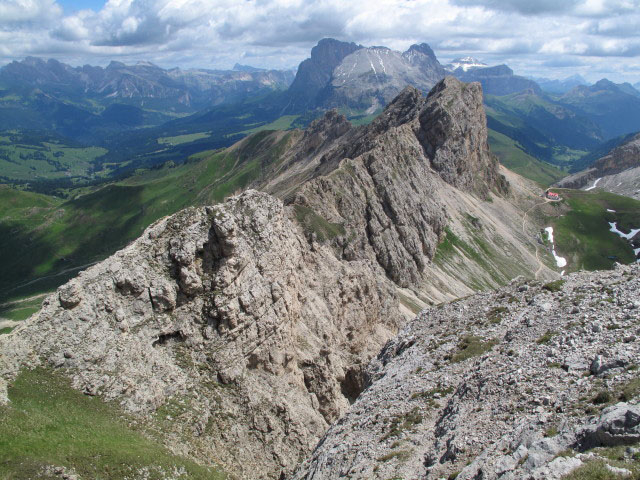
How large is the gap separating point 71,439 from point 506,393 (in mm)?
28898

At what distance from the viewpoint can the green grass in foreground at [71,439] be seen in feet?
88.6

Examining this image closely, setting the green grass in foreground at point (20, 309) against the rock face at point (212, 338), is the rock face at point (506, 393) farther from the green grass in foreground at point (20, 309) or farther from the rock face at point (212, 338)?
the green grass in foreground at point (20, 309)

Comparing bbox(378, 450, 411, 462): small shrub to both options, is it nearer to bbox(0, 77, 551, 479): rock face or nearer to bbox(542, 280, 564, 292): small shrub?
bbox(0, 77, 551, 479): rock face

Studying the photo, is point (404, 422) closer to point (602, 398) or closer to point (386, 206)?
point (602, 398)

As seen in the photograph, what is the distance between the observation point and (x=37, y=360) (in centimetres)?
3472

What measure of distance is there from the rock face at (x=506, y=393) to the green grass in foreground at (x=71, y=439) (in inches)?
454

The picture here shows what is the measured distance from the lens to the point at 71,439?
29.7 m

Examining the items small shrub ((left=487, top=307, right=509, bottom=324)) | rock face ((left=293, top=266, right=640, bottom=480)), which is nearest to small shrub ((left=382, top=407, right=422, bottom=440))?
rock face ((left=293, top=266, right=640, bottom=480))

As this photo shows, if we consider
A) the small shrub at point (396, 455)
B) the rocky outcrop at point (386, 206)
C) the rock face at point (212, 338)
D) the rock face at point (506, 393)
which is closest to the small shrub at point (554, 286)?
the rock face at point (506, 393)

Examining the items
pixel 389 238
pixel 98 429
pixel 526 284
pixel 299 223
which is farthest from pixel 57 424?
pixel 389 238

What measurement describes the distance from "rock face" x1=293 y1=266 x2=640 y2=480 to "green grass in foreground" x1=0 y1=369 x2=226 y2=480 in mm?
11526

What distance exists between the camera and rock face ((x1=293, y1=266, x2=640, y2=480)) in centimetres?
2283

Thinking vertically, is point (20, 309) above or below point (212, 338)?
below

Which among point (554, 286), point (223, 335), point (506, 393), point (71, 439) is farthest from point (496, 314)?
point (71, 439)
